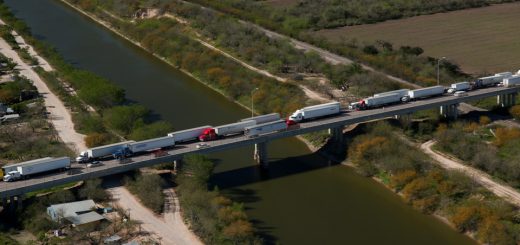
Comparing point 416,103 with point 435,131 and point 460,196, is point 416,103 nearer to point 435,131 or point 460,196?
point 435,131

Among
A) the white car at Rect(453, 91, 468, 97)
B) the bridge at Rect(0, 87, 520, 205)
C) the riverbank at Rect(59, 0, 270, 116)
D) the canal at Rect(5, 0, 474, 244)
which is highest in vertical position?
the riverbank at Rect(59, 0, 270, 116)

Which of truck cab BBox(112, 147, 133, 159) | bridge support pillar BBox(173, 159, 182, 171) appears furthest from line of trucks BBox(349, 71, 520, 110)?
truck cab BBox(112, 147, 133, 159)

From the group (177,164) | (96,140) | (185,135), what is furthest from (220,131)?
(96,140)

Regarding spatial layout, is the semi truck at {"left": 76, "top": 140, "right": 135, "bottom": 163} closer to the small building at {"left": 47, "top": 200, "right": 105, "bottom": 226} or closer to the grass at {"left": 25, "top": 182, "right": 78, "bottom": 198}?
the grass at {"left": 25, "top": 182, "right": 78, "bottom": 198}

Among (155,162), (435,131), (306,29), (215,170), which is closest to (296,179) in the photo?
(215,170)

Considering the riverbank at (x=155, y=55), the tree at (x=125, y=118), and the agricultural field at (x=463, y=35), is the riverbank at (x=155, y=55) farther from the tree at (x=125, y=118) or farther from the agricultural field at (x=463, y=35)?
the agricultural field at (x=463, y=35)

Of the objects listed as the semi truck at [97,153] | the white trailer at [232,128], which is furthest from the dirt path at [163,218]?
the white trailer at [232,128]

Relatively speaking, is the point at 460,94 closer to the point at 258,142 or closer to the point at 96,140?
the point at 258,142
